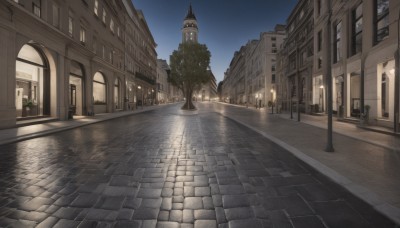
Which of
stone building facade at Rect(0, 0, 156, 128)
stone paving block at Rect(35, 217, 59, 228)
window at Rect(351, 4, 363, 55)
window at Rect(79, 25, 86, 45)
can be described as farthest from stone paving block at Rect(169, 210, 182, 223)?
window at Rect(79, 25, 86, 45)

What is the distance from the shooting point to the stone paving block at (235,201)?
10.2 ft

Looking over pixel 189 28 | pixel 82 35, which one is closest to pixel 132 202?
pixel 82 35

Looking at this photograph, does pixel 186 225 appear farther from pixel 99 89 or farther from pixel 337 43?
pixel 99 89

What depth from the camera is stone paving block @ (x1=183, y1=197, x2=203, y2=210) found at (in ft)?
10.1

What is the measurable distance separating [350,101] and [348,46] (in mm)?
4009

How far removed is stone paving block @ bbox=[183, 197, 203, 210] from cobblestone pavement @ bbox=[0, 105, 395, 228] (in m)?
0.01

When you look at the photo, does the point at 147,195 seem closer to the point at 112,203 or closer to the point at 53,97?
the point at 112,203

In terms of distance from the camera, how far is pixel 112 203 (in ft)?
10.4

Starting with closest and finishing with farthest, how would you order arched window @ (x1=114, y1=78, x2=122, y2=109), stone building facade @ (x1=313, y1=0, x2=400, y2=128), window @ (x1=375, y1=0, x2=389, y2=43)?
1. stone building facade @ (x1=313, y1=0, x2=400, y2=128)
2. window @ (x1=375, y1=0, x2=389, y2=43)
3. arched window @ (x1=114, y1=78, x2=122, y2=109)

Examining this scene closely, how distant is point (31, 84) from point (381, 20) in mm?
21713

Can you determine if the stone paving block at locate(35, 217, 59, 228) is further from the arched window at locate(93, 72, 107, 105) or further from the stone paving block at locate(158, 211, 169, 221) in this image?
the arched window at locate(93, 72, 107, 105)

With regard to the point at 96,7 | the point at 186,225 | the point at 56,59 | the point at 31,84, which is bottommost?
the point at 186,225

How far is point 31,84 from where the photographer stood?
14.4 m

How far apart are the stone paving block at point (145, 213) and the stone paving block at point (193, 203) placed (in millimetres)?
425
